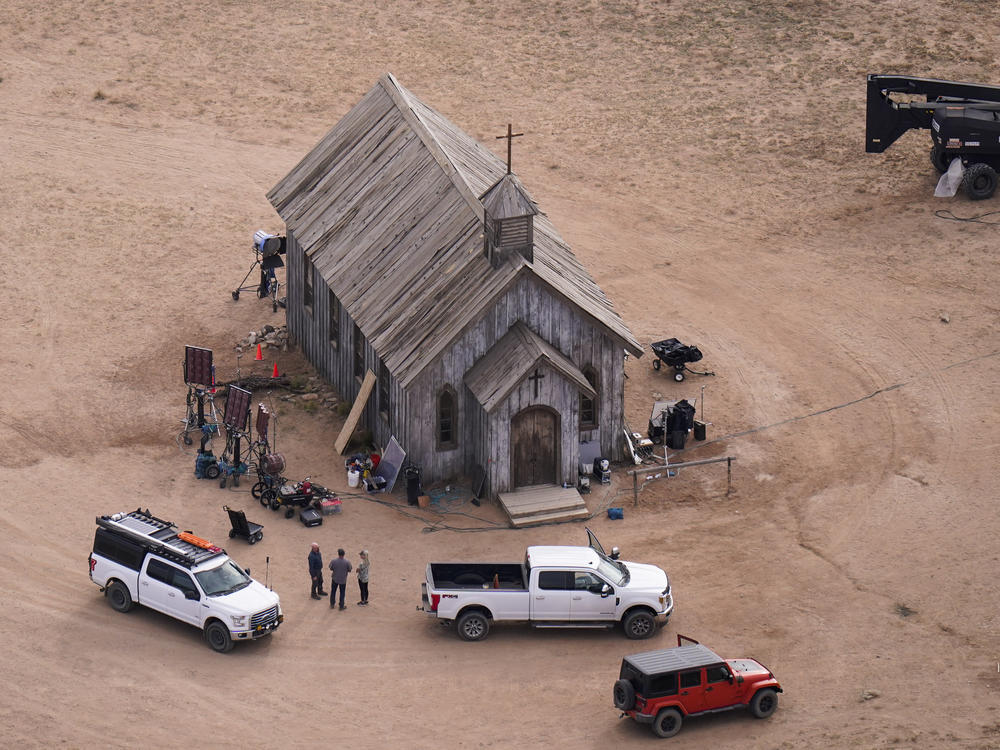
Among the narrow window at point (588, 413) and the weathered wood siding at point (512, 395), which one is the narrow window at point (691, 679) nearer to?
the weathered wood siding at point (512, 395)

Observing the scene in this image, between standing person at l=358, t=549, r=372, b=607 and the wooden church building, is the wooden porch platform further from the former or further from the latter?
standing person at l=358, t=549, r=372, b=607

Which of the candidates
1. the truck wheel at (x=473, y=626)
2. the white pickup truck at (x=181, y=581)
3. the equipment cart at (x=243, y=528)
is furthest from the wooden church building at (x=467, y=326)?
the white pickup truck at (x=181, y=581)

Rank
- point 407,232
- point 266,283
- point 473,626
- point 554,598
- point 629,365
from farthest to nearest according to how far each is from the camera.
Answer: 1. point 266,283
2. point 629,365
3. point 407,232
4. point 473,626
5. point 554,598

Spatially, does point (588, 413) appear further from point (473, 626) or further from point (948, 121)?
point (948, 121)

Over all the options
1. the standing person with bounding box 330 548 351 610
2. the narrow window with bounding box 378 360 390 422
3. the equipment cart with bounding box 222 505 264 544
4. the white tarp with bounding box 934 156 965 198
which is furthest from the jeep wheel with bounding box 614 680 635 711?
the white tarp with bounding box 934 156 965 198

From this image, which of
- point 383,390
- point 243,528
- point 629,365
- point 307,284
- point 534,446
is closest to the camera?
point 243,528

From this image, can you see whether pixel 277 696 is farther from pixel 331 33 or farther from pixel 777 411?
pixel 331 33

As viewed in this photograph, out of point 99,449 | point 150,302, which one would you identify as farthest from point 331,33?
point 99,449

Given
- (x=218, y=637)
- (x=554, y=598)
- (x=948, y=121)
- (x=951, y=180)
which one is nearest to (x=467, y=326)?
(x=554, y=598)
